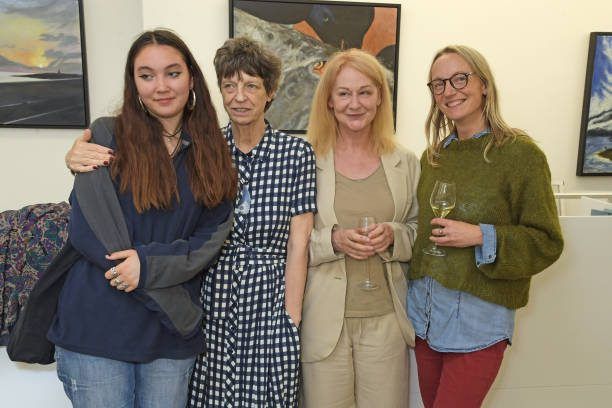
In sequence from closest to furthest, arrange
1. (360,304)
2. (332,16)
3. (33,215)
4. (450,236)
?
(450,236) < (360,304) < (33,215) < (332,16)

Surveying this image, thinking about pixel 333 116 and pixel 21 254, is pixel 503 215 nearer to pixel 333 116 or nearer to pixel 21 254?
pixel 333 116

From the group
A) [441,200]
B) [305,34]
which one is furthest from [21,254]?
[305,34]

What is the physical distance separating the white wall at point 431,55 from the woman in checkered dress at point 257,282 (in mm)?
1627

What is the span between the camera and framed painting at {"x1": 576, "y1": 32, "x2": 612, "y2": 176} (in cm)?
342

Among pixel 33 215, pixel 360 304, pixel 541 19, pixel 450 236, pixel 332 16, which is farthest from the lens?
pixel 541 19

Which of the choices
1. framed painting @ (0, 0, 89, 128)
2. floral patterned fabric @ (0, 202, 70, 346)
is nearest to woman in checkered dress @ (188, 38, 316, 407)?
floral patterned fabric @ (0, 202, 70, 346)

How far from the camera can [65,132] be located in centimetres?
328

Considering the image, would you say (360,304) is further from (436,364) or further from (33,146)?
(33,146)

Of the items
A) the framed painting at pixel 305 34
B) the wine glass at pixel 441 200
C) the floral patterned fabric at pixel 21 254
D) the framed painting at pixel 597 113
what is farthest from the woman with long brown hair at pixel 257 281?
the framed painting at pixel 597 113

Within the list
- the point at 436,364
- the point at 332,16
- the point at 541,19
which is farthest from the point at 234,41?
the point at 541,19

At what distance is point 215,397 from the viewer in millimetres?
1615

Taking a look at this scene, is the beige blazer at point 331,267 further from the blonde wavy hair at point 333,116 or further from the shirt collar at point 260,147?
the shirt collar at point 260,147

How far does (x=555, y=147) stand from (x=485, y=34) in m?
0.98

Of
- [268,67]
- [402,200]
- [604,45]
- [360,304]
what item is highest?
[604,45]
